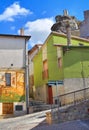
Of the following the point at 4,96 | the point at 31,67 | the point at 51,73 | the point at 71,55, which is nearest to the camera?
the point at 4,96

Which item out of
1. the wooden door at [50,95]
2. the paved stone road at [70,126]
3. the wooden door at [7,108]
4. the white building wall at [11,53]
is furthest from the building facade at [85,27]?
the paved stone road at [70,126]

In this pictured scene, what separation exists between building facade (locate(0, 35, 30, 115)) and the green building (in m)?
3.08

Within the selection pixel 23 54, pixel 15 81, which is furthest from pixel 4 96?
pixel 23 54

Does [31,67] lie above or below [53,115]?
above

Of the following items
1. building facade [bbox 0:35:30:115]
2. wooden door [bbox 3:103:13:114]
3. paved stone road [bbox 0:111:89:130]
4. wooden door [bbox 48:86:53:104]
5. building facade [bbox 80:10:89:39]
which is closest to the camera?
paved stone road [bbox 0:111:89:130]

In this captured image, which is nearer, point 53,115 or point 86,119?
point 86,119

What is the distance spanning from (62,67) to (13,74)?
5.53 m

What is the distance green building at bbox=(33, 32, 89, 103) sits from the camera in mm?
30031

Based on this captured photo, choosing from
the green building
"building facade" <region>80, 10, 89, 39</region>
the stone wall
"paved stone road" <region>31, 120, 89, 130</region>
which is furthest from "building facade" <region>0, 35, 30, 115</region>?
"building facade" <region>80, 10, 89, 39</region>

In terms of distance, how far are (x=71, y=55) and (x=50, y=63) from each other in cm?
351

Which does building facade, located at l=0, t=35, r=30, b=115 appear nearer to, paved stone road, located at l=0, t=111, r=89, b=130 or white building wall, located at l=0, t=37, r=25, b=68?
white building wall, located at l=0, t=37, r=25, b=68

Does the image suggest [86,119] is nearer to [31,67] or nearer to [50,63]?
[50,63]

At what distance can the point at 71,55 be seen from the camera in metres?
30.7

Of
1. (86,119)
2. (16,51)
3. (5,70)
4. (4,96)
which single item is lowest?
(86,119)
